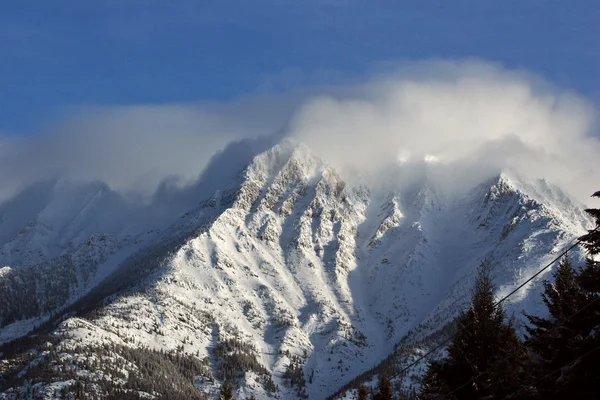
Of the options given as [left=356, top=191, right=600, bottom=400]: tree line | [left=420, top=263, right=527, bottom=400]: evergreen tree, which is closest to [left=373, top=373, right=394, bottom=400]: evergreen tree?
[left=356, top=191, right=600, bottom=400]: tree line

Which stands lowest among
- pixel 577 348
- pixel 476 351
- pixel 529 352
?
pixel 577 348

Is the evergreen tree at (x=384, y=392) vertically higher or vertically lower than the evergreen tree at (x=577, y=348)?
higher

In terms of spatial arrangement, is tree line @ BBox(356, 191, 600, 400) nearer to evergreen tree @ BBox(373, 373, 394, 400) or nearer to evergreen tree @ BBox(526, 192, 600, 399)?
evergreen tree @ BBox(526, 192, 600, 399)

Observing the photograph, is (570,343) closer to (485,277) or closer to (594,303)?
(594,303)

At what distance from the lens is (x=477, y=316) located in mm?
31188

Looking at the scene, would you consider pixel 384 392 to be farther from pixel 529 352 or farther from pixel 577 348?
pixel 577 348

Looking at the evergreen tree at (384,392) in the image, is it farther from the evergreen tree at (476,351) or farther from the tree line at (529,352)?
the evergreen tree at (476,351)

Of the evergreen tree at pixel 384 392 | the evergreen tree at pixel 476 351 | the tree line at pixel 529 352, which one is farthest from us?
the evergreen tree at pixel 384 392

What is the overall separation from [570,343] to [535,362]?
209 centimetres

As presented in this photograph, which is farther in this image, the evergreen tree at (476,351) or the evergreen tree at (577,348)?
the evergreen tree at (476,351)

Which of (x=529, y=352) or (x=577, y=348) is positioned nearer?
(x=577, y=348)

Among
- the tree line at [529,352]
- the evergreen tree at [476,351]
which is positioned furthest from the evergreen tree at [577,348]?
the evergreen tree at [476,351]

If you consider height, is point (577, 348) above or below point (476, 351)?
below

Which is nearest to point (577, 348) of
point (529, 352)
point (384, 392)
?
point (529, 352)
